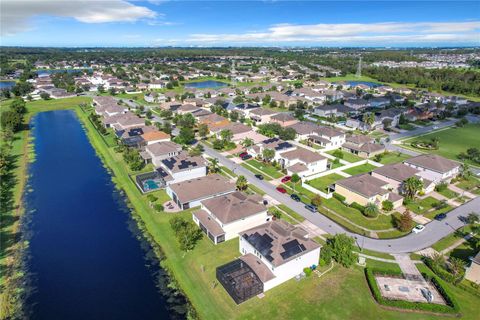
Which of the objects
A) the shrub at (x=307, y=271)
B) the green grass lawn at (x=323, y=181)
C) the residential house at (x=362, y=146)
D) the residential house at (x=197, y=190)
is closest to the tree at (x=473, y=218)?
the green grass lawn at (x=323, y=181)

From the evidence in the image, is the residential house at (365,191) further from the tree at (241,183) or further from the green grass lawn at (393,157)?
the green grass lawn at (393,157)

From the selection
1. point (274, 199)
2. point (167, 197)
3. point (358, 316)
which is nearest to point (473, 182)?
point (274, 199)

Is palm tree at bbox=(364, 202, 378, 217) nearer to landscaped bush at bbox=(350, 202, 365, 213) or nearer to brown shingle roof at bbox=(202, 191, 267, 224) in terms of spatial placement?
landscaped bush at bbox=(350, 202, 365, 213)

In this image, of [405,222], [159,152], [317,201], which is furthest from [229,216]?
[159,152]

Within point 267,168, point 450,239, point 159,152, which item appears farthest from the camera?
point 267,168

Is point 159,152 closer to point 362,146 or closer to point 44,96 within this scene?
point 362,146

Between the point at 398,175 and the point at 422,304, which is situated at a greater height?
the point at 398,175
